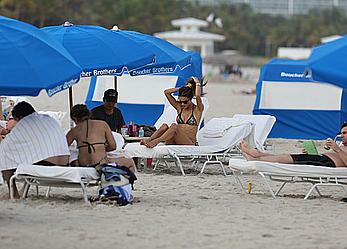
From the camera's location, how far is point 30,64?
7.49 m

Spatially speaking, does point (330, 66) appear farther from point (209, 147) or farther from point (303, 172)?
point (209, 147)

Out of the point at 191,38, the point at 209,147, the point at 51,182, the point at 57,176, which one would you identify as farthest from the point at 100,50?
the point at 191,38

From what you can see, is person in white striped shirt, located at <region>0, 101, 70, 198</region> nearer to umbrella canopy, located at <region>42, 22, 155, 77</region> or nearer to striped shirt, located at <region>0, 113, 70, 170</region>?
striped shirt, located at <region>0, 113, 70, 170</region>

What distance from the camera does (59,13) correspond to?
64125 mm

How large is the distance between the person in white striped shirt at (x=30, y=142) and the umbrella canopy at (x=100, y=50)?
5.33 feet

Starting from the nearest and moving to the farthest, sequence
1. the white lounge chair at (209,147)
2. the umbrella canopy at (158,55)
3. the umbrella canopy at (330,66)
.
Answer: the umbrella canopy at (330,66) < the white lounge chair at (209,147) < the umbrella canopy at (158,55)

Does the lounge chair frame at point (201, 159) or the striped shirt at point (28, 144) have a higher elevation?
the striped shirt at point (28, 144)

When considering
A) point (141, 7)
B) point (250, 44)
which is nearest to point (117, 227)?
point (141, 7)

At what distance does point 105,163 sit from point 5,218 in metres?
1.26

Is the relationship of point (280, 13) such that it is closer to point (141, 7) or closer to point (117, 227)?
point (141, 7)

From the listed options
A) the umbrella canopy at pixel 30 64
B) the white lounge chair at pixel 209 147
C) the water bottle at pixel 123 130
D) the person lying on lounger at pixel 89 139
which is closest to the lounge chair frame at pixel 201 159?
the white lounge chair at pixel 209 147

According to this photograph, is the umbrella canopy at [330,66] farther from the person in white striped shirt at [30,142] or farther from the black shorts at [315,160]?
the person in white striped shirt at [30,142]

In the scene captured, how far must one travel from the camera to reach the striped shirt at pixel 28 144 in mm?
8219

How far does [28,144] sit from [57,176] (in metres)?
0.53
